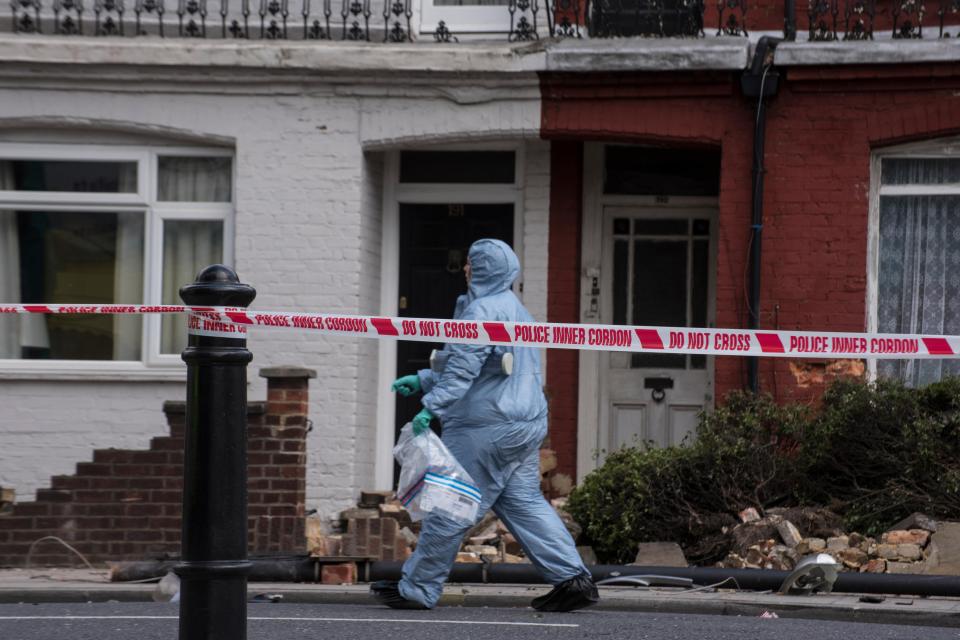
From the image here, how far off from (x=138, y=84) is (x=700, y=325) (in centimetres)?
510

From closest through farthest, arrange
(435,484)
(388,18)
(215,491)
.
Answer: (215,491)
(435,484)
(388,18)

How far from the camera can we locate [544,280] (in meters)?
12.4

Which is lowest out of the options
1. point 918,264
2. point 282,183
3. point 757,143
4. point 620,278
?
point 620,278

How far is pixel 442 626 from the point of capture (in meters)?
6.67

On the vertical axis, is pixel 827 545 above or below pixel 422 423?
below

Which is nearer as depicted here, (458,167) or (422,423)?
(422,423)

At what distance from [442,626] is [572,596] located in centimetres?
96

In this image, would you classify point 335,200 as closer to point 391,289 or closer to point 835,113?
point 391,289

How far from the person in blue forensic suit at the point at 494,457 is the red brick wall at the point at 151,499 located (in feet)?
7.96

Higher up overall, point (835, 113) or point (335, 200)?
point (835, 113)

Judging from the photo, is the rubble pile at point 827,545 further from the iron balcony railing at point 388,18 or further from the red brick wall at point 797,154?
the iron balcony railing at point 388,18

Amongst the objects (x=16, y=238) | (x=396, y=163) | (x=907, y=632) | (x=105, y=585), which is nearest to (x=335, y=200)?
(x=396, y=163)

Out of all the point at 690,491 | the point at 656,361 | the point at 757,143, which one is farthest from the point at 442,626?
the point at 656,361

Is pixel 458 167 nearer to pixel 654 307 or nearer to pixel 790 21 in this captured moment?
pixel 654 307
